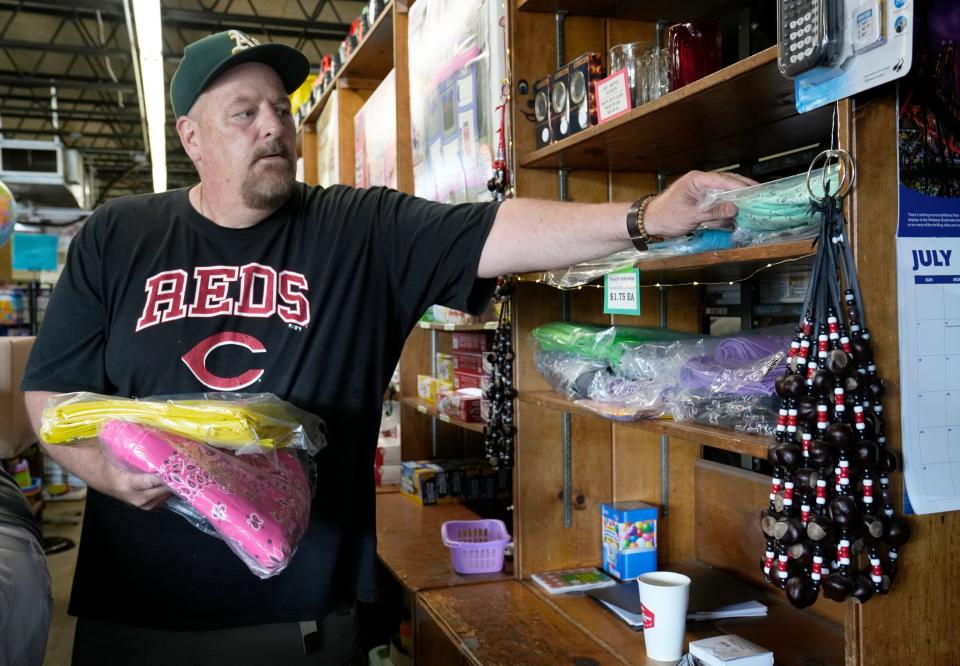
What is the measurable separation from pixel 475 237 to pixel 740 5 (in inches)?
33.1

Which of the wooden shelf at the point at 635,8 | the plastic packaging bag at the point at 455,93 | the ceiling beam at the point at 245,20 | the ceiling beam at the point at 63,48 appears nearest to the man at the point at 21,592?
the plastic packaging bag at the point at 455,93

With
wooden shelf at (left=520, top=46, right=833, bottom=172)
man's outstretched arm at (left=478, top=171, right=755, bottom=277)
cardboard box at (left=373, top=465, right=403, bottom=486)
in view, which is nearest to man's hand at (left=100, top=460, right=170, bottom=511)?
man's outstretched arm at (left=478, top=171, right=755, bottom=277)

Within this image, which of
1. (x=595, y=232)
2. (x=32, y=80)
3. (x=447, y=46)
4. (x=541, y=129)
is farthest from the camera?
(x=32, y=80)

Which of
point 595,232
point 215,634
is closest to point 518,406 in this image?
point 595,232

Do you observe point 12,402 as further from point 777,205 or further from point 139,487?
point 777,205

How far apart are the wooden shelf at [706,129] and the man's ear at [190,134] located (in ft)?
2.52

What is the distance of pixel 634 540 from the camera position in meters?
1.98

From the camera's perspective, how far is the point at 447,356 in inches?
115

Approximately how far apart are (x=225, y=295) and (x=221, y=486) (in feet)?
1.92

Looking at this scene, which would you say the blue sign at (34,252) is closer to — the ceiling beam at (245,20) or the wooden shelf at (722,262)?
the ceiling beam at (245,20)

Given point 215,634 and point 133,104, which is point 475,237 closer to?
point 215,634

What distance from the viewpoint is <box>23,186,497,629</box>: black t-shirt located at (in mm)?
1604

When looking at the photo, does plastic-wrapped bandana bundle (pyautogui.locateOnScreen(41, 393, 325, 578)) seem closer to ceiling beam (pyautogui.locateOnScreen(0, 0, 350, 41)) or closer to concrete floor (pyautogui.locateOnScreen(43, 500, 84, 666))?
concrete floor (pyautogui.locateOnScreen(43, 500, 84, 666))

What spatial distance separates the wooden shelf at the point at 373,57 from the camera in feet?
10.5
